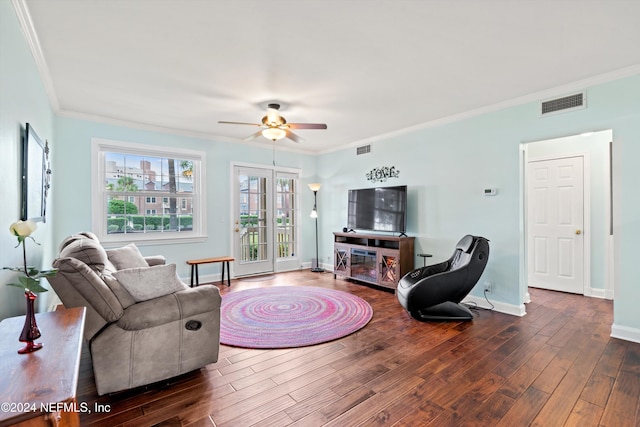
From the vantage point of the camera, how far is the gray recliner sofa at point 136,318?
1955 mm

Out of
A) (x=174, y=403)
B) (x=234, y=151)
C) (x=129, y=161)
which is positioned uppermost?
(x=234, y=151)

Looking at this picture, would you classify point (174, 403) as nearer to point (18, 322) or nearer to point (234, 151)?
point (18, 322)

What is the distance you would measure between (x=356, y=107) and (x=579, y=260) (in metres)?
4.10

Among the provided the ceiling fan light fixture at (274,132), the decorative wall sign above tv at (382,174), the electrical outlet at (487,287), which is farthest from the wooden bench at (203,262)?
→ the electrical outlet at (487,287)

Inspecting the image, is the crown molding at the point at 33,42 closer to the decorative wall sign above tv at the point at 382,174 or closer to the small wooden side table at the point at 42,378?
the small wooden side table at the point at 42,378

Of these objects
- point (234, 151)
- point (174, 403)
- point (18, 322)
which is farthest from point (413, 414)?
point (234, 151)

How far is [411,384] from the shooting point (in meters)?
2.21

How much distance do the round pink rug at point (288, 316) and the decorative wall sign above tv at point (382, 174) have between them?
2.16m

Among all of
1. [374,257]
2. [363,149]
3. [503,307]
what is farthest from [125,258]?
[503,307]

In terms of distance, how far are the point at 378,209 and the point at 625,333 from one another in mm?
3233

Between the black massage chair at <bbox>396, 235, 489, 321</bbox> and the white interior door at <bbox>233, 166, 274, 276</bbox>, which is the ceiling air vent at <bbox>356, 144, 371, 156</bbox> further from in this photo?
the black massage chair at <bbox>396, 235, 489, 321</bbox>

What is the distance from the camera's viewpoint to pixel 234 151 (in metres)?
5.73

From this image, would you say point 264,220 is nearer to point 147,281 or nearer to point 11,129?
point 147,281

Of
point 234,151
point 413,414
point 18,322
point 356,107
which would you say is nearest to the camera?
point 18,322
